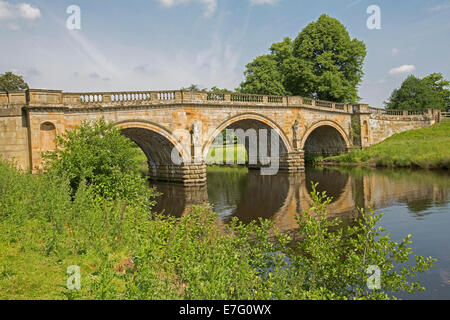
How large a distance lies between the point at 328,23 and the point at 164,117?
850 inches

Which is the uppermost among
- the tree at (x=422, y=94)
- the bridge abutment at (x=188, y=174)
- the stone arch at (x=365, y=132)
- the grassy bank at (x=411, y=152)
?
the tree at (x=422, y=94)

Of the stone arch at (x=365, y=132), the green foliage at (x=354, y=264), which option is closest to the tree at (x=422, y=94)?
the stone arch at (x=365, y=132)

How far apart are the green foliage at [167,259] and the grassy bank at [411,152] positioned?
63.2ft

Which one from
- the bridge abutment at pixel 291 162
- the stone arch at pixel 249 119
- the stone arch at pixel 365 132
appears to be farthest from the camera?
the stone arch at pixel 365 132

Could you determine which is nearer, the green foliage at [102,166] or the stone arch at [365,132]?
the green foliage at [102,166]

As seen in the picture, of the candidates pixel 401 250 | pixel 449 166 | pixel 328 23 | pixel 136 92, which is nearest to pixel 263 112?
pixel 136 92

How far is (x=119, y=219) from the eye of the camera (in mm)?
6539

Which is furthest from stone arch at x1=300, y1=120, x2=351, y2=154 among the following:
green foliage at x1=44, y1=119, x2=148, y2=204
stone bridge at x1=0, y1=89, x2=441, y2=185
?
green foliage at x1=44, y1=119, x2=148, y2=204

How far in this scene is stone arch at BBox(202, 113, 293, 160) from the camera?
20422 millimetres

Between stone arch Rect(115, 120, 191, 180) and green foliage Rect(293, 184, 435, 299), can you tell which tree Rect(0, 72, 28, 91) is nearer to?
stone arch Rect(115, 120, 191, 180)

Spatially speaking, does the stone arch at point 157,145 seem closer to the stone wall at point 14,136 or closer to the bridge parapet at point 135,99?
the bridge parapet at point 135,99

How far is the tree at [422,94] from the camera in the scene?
37.8 metres

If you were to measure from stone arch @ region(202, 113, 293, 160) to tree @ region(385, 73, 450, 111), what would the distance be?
67.0 feet
